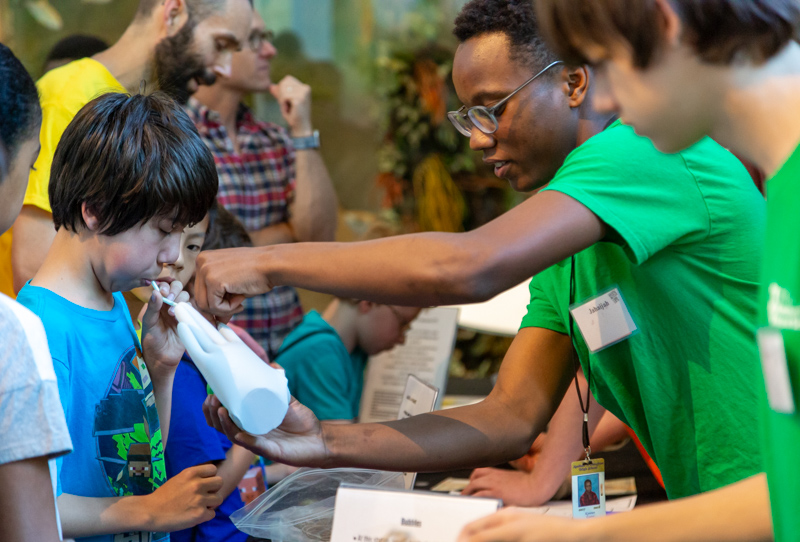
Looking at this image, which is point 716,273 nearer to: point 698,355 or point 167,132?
point 698,355

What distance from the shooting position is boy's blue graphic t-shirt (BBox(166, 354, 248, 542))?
144 cm

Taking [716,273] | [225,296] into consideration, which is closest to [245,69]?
[225,296]

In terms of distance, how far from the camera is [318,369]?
2.21 m

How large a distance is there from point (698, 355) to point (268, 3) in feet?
13.9

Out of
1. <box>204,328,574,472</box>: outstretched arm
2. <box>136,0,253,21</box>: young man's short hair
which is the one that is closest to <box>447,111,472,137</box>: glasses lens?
<box>204,328,574,472</box>: outstretched arm

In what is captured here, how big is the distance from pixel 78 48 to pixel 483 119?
7.51 feet

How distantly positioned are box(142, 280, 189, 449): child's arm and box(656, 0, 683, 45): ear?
945mm

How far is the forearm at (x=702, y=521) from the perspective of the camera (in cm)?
73

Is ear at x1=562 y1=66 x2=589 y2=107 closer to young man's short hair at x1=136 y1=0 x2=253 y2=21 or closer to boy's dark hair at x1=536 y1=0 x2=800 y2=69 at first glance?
boy's dark hair at x1=536 y1=0 x2=800 y2=69

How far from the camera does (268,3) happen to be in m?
4.70

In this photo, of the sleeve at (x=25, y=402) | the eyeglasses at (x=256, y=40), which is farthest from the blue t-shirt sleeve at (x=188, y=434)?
the eyeglasses at (x=256, y=40)

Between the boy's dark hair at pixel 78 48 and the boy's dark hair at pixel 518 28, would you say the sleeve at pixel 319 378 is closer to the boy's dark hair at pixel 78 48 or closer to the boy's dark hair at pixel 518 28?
the boy's dark hair at pixel 518 28

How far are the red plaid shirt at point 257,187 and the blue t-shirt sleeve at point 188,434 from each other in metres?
0.90

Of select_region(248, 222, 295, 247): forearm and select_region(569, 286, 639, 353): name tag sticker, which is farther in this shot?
select_region(248, 222, 295, 247): forearm
